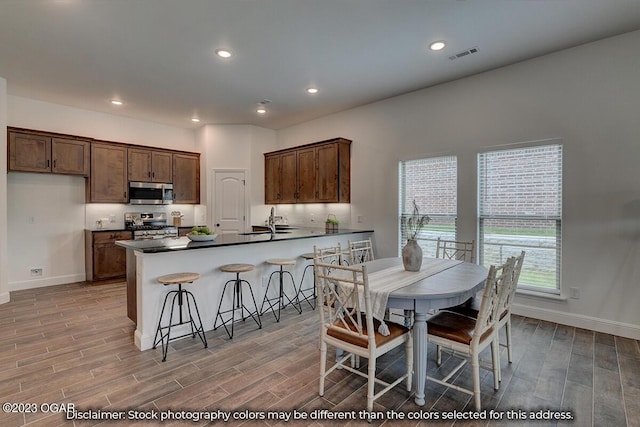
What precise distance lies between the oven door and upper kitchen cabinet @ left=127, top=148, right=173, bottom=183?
120mm

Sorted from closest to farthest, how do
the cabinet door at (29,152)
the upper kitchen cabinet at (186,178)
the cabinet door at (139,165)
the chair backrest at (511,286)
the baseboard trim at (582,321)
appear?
the chair backrest at (511,286), the baseboard trim at (582,321), the cabinet door at (29,152), the cabinet door at (139,165), the upper kitchen cabinet at (186,178)

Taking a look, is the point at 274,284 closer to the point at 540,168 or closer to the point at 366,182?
Answer: the point at 366,182

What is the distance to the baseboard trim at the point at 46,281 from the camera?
16.6 feet

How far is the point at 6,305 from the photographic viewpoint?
4254 mm

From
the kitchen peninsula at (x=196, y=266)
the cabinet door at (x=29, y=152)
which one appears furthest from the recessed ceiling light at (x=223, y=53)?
the cabinet door at (x=29, y=152)

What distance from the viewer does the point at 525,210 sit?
12.7ft

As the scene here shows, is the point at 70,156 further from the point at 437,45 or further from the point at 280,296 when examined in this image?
the point at 437,45

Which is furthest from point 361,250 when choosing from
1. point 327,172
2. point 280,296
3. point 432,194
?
point 327,172

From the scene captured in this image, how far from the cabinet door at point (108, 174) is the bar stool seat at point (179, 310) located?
3.71 metres

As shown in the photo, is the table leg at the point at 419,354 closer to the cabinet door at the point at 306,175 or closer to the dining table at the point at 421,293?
the dining table at the point at 421,293

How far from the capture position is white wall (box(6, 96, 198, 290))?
506 cm

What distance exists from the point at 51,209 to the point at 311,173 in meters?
4.61

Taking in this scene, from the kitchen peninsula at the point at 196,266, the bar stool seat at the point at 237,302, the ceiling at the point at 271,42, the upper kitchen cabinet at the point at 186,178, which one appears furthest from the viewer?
the upper kitchen cabinet at the point at 186,178

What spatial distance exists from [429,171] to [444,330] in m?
2.99
